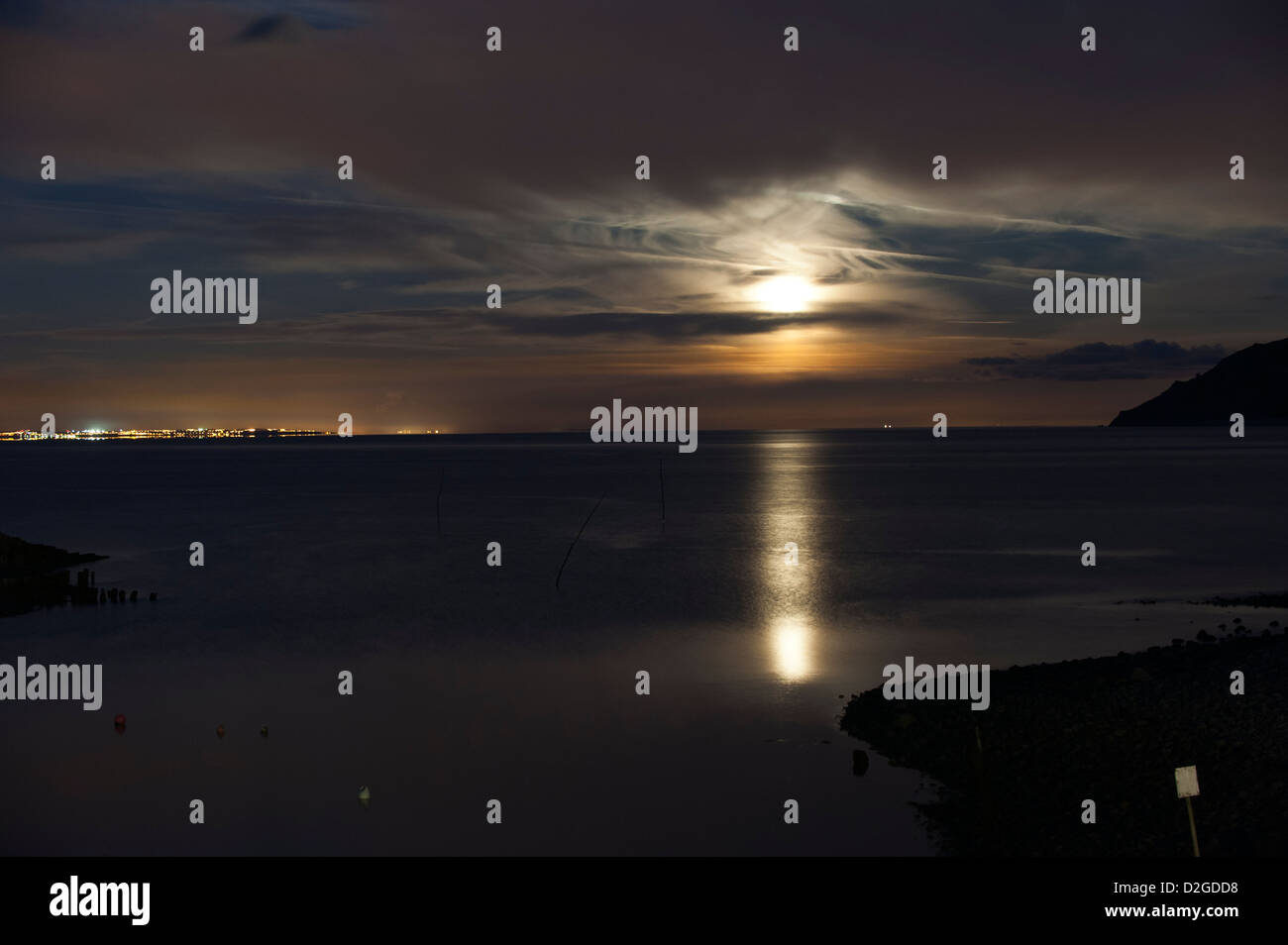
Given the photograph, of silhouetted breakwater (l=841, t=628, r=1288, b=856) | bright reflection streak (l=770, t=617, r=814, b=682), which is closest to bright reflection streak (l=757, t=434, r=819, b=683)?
bright reflection streak (l=770, t=617, r=814, b=682)

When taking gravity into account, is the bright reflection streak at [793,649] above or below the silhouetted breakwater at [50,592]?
below

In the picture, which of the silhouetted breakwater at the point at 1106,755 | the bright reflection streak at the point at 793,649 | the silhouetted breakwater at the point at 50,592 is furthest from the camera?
the silhouetted breakwater at the point at 50,592

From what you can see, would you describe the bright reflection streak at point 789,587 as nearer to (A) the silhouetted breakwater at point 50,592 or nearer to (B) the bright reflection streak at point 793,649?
(B) the bright reflection streak at point 793,649

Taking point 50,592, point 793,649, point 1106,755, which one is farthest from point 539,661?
point 50,592

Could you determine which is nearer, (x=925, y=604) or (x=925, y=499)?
(x=925, y=604)

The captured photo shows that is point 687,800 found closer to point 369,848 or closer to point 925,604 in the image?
point 369,848

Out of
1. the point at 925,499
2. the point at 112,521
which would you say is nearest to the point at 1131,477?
the point at 925,499

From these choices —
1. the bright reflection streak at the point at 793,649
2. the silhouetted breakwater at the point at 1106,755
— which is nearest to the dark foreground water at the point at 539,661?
the bright reflection streak at the point at 793,649

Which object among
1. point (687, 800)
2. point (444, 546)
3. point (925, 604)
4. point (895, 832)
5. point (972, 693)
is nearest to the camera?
point (895, 832)
